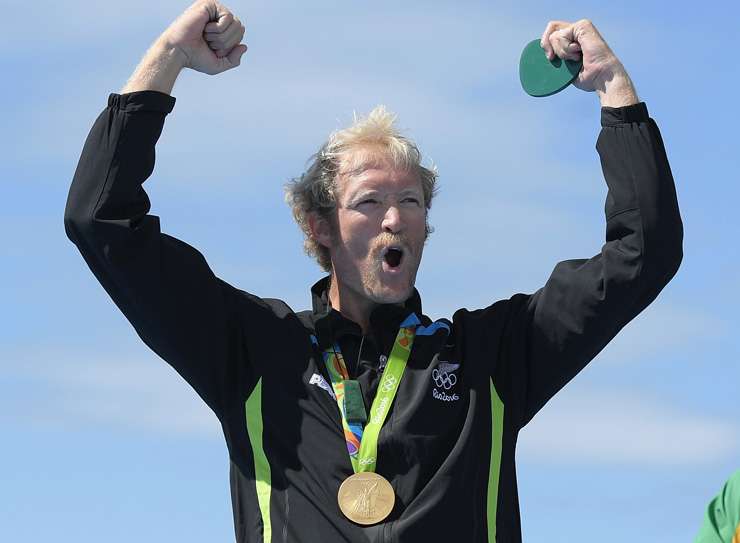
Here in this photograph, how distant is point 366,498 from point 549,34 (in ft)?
7.91

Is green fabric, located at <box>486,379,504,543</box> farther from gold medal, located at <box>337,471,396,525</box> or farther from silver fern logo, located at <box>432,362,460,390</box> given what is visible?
gold medal, located at <box>337,471,396,525</box>

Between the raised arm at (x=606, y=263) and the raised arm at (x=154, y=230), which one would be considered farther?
the raised arm at (x=606, y=263)

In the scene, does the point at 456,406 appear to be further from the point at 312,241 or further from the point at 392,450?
the point at 312,241

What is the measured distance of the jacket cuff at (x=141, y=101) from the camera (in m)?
6.20

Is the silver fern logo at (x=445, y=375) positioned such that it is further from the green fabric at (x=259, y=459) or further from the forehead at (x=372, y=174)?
the forehead at (x=372, y=174)

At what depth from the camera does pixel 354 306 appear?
22.6 ft

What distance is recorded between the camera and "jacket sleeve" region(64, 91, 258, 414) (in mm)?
6082

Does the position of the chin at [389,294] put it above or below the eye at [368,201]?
below

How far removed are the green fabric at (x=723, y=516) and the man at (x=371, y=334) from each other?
113cm

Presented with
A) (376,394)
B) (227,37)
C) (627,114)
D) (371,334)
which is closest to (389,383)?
(376,394)

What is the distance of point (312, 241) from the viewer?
24.2ft

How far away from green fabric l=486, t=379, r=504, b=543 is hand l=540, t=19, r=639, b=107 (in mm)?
1476

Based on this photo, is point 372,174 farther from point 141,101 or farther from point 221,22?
point 141,101

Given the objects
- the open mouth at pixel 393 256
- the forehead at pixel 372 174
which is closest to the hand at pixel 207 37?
the forehead at pixel 372 174
